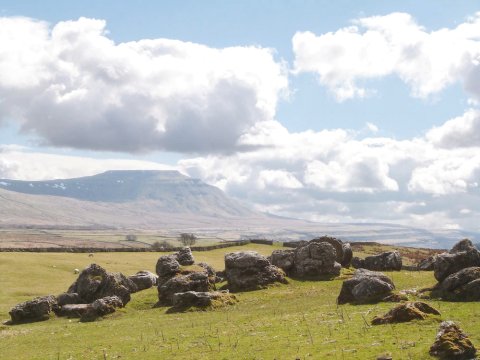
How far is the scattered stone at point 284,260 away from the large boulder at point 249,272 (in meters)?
3.90

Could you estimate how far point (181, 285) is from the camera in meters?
63.8

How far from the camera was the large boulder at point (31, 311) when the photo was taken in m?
59.1

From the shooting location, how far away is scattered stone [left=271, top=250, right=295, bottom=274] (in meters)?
78.0

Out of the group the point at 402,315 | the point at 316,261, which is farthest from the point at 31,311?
the point at 402,315

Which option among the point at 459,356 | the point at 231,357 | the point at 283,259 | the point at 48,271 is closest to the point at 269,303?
the point at 283,259

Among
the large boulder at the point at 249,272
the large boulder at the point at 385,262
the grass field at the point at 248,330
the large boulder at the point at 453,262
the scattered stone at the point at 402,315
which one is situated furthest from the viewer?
the large boulder at the point at 385,262

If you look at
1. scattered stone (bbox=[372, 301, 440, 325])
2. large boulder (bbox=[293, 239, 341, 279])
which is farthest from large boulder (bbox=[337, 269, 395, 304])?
large boulder (bbox=[293, 239, 341, 279])

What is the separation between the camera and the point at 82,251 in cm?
11669

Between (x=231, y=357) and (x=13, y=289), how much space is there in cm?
5132

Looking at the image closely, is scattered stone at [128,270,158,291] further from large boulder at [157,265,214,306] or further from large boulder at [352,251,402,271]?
large boulder at [352,251,402,271]

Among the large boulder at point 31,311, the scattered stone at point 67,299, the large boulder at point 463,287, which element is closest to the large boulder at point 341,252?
the large boulder at point 463,287

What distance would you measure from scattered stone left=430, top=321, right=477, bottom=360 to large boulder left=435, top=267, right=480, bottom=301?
21.0m

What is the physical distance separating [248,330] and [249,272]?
31.1m

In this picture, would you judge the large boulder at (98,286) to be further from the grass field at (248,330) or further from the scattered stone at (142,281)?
the scattered stone at (142,281)
